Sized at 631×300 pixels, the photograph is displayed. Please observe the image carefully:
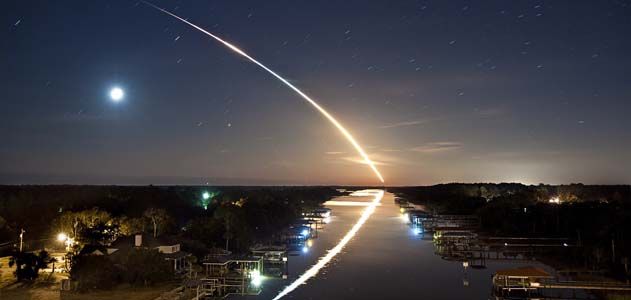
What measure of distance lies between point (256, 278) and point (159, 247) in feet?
17.6

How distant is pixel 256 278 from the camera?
90.1ft

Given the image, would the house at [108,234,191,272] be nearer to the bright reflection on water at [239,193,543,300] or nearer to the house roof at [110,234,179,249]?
the house roof at [110,234,179,249]

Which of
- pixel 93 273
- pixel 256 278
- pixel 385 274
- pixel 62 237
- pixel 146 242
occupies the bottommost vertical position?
pixel 385 274

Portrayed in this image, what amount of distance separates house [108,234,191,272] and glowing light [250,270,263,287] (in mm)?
3552

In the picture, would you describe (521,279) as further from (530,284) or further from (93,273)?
(93,273)

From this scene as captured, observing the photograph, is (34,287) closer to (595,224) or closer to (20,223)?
(20,223)

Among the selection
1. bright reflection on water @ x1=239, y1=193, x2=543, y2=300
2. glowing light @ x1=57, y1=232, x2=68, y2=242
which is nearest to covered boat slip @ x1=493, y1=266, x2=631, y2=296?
bright reflection on water @ x1=239, y1=193, x2=543, y2=300

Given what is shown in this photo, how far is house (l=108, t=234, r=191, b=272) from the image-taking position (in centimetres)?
2573

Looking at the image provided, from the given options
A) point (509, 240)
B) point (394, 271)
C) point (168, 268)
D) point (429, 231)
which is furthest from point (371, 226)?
point (168, 268)

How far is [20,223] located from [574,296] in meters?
38.9

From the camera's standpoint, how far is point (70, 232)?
3278 cm

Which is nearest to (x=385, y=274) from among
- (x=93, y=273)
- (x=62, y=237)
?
(x=93, y=273)

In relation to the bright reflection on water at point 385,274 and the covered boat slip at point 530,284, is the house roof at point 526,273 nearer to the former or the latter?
the covered boat slip at point 530,284

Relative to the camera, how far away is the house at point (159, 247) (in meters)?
25.7
